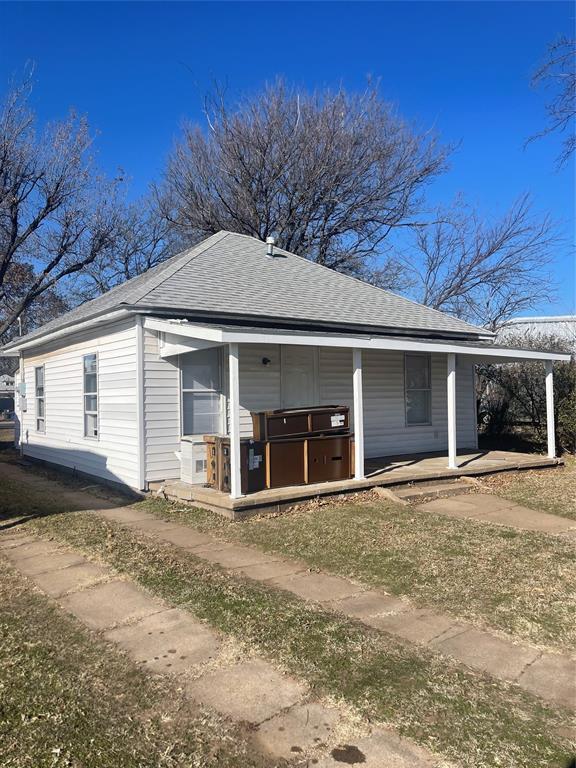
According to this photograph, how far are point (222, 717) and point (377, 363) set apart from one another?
961 centimetres

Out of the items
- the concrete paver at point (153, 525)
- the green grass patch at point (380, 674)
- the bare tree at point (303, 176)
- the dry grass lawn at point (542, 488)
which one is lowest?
the dry grass lawn at point (542, 488)

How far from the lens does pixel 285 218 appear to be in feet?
74.5

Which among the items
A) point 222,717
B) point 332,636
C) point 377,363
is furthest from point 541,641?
point 377,363

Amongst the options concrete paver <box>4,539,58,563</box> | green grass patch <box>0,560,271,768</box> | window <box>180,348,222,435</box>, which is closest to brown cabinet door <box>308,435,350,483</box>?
window <box>180,348,222,435</box>

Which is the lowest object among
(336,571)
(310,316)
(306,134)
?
(336,571)

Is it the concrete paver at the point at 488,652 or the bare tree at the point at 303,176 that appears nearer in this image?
the concrete paver at the point at 488,652

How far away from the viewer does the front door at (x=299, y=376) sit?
10.6 meters

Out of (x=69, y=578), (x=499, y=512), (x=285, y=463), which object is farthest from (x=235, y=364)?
(x=499, y=512)

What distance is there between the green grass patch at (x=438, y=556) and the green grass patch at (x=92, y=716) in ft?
7.49

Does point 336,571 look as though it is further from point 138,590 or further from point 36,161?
point 36,161

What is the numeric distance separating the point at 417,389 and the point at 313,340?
4.86 metres

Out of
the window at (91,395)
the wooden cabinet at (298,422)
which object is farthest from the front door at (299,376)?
the window at (91,395)

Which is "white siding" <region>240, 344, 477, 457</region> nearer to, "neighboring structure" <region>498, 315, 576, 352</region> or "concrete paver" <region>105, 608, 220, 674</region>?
"concrete paver" <region>105, 608, 220, 674</region>

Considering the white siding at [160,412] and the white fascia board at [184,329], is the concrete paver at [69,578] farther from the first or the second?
the white siding at [160,412]
